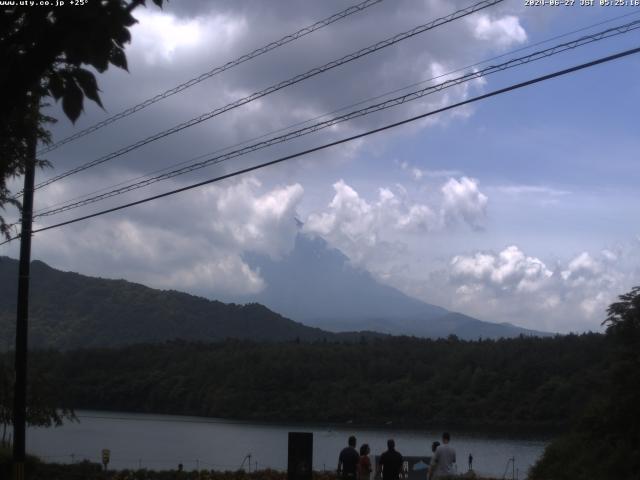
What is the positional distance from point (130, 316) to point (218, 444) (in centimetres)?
11145

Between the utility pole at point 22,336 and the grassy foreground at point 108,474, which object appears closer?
the utility pole at point 22,336

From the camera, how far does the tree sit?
14.7 ft

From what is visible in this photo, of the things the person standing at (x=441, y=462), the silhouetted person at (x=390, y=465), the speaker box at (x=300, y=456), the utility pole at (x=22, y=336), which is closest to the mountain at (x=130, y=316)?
the utility pole at (x=22, y=336)

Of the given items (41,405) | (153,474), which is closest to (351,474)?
(153,474)

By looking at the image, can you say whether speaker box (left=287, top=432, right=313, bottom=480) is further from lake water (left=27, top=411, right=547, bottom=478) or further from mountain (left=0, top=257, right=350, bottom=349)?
mountain (left=0, top=257, right=350, bottom=349)

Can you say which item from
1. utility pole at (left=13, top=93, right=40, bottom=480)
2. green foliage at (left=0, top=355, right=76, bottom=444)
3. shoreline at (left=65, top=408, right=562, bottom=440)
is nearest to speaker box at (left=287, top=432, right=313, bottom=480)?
utility pole at (left=13, top=93, right=40, bottom=480)

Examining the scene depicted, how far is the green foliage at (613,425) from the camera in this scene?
716 inches

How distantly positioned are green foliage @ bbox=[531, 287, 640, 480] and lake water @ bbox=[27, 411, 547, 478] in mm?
12830

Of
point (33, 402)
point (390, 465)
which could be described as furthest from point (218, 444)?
point (390, 465)

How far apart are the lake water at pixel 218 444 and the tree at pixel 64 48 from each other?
102 ft

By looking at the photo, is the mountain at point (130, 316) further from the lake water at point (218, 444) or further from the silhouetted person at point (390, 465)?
the silhouetted person at point (390, 465)

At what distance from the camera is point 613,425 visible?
19078 millimetres

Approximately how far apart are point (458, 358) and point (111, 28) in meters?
73.3

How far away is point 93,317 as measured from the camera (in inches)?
6176
